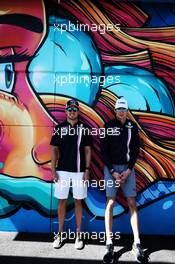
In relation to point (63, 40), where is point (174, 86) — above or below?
below

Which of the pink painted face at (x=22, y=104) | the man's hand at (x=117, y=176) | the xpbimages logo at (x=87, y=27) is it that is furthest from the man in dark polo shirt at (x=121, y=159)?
the xpbimages logo at (x=87, y=27)

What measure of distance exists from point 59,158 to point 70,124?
1.51 ft

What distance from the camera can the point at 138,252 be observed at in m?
4.70

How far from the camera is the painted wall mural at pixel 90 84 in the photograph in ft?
17.5

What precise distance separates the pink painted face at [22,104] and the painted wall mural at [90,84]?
0.04ft

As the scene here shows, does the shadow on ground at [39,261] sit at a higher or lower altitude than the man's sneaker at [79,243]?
lower

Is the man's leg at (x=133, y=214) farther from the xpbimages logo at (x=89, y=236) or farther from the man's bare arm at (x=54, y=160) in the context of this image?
the man's bare arm at (x=54, y=160)

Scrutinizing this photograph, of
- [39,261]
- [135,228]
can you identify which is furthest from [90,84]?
[39,261]

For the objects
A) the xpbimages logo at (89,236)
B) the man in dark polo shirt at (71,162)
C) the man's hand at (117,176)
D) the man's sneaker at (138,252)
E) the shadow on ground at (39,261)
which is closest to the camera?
the shadow on ground at (39,261)

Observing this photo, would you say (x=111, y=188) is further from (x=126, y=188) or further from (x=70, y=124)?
(x=70, y=124)

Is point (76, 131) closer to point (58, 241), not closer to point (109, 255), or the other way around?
point (58, 241)

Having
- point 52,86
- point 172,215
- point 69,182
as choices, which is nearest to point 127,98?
point 52,86

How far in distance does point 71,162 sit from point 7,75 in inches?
58.8

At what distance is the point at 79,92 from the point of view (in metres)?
5.36
